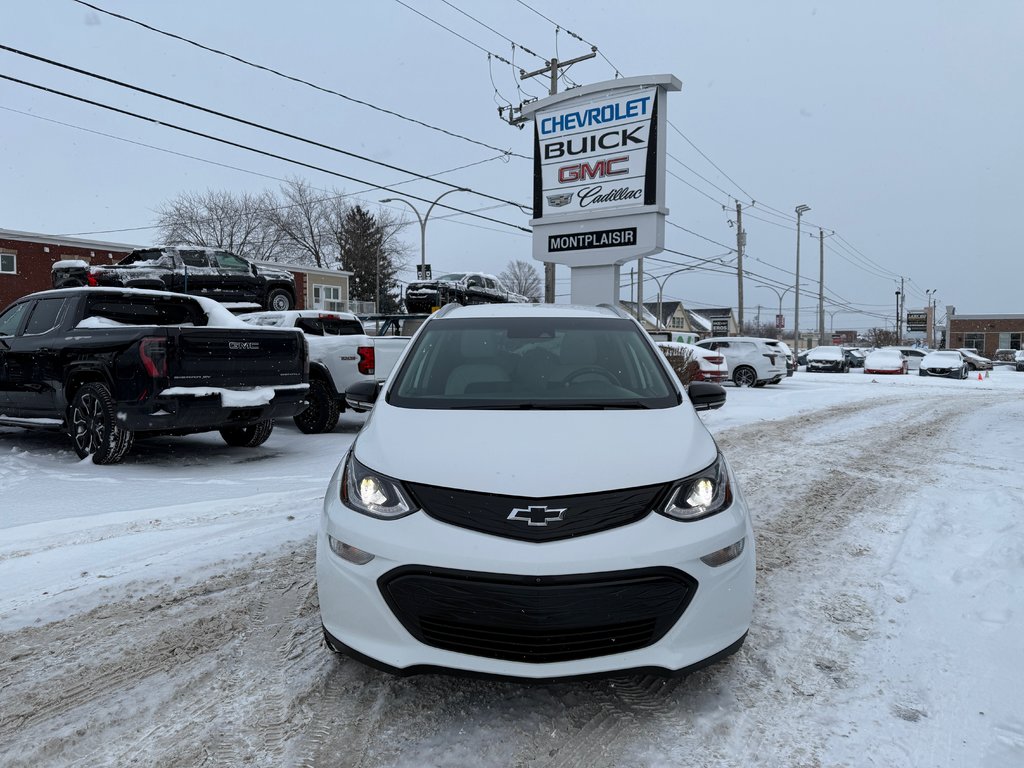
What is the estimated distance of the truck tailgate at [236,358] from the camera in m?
6.78

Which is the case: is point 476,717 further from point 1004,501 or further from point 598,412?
point 1004,501

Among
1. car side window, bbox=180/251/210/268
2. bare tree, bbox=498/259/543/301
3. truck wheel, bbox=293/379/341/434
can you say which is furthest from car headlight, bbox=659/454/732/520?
bare tree, bbox=498/259/543/301

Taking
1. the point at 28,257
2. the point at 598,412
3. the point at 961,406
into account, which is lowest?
the point at 961,406

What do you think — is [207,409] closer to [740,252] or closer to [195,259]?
[195,259]

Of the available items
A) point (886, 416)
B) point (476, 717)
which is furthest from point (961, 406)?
point (476, 717)

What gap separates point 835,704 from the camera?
2645 millimetres

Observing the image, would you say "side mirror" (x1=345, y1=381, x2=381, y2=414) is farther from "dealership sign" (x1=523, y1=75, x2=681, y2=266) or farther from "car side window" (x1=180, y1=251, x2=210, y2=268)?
"car side window" (x1=180, y1=251, x2=210, y2=268)

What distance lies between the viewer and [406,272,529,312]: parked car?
22906 millimetres

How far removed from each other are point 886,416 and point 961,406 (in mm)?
3926

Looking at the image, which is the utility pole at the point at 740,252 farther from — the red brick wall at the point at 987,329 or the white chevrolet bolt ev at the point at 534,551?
the red brick wall at the point at 987,329

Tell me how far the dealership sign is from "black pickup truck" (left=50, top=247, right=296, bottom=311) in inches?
297

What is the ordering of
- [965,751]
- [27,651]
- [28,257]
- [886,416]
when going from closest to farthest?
[965,751] → [27,651] → [886,416] → [28,257]

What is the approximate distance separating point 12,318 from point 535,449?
814 cm

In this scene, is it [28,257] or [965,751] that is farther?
[28,257]
